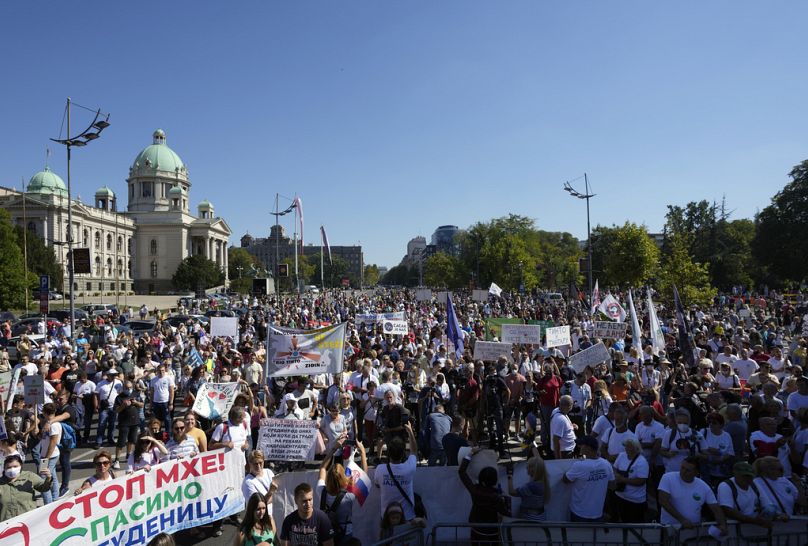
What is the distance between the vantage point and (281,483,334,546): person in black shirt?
518 cm

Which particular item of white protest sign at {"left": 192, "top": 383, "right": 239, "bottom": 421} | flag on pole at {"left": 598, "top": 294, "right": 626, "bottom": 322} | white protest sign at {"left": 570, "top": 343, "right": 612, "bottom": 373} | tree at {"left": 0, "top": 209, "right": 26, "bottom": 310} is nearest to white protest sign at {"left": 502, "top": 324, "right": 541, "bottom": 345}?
white protest sign at {"left": 570, "top": 343, "right": 612, "bottom": 373}

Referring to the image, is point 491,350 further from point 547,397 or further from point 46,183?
point 46,183

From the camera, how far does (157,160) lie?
121 metres

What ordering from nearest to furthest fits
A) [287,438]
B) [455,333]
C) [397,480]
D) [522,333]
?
[397,480], [287,438], [522,333], [455,333]

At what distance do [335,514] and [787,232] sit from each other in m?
61.4

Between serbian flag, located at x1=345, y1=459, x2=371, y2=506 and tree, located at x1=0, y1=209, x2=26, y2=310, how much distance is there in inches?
1992

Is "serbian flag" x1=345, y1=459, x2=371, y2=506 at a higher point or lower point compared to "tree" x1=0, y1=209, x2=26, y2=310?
lower

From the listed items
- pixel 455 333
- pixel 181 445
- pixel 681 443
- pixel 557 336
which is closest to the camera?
pixel 681 443

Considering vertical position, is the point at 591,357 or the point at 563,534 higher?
the point at 591,357

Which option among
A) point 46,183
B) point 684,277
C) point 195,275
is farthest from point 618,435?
point 46,183

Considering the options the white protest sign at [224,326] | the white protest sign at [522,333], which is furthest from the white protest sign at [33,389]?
the white protest sign at [522,333]

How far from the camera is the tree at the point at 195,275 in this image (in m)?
98.2

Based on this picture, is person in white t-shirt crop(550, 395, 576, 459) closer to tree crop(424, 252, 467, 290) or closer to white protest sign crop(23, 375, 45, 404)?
white protest sign crop(23, 375, 45, 404)

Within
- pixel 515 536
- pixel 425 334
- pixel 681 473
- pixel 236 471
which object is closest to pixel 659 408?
pixel 681 473
